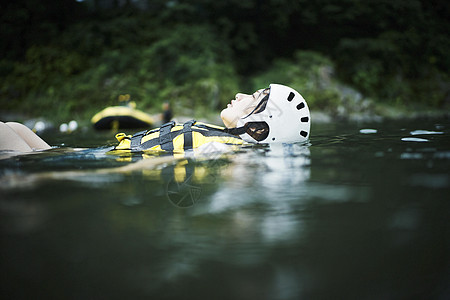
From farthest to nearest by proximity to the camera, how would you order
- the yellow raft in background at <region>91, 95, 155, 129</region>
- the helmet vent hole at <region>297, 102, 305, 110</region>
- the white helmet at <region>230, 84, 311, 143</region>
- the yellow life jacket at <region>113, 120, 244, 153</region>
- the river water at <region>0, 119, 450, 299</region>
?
1. the yellow raft in background at <region>91, 95, 155, 129</region>
2. the helmet vent hole at <region>297, 102, 305, 110</region>
3. the white helmet at <region>230, 84, 311, 143</region>
4. the yellow life jacket at <region>113, 120, 244, 153</region>
5. the river water at <region>0, 119, 450, 299</region>

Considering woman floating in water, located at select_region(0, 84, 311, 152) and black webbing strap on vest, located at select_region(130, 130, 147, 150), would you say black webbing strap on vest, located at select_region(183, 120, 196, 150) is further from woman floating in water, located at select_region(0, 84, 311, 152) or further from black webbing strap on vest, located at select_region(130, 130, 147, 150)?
black webbing strap on vest, located at select_region(130, 130, 147, 150)

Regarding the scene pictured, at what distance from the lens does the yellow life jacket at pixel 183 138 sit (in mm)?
3674

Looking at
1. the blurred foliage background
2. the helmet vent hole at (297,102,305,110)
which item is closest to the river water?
the helmet vent hole at (297,102,305,110)

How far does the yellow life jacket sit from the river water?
127cm

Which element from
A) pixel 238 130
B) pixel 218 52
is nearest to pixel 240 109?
pixel 238 130

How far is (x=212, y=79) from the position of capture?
562 inches

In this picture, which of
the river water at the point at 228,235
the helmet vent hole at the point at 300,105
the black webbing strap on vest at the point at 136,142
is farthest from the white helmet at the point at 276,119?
the river water at the point at 228,235

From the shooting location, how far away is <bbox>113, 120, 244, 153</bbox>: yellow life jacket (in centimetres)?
367

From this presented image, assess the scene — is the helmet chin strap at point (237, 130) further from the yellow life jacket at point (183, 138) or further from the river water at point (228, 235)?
the river water at point (228, 235)

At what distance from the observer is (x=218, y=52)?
16234mm

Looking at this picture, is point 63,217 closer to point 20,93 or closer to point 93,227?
point 93,227

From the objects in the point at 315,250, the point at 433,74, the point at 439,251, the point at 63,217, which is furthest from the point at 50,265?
the point at 433,74

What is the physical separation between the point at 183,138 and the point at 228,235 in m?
2.45

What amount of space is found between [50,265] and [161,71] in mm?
14845
